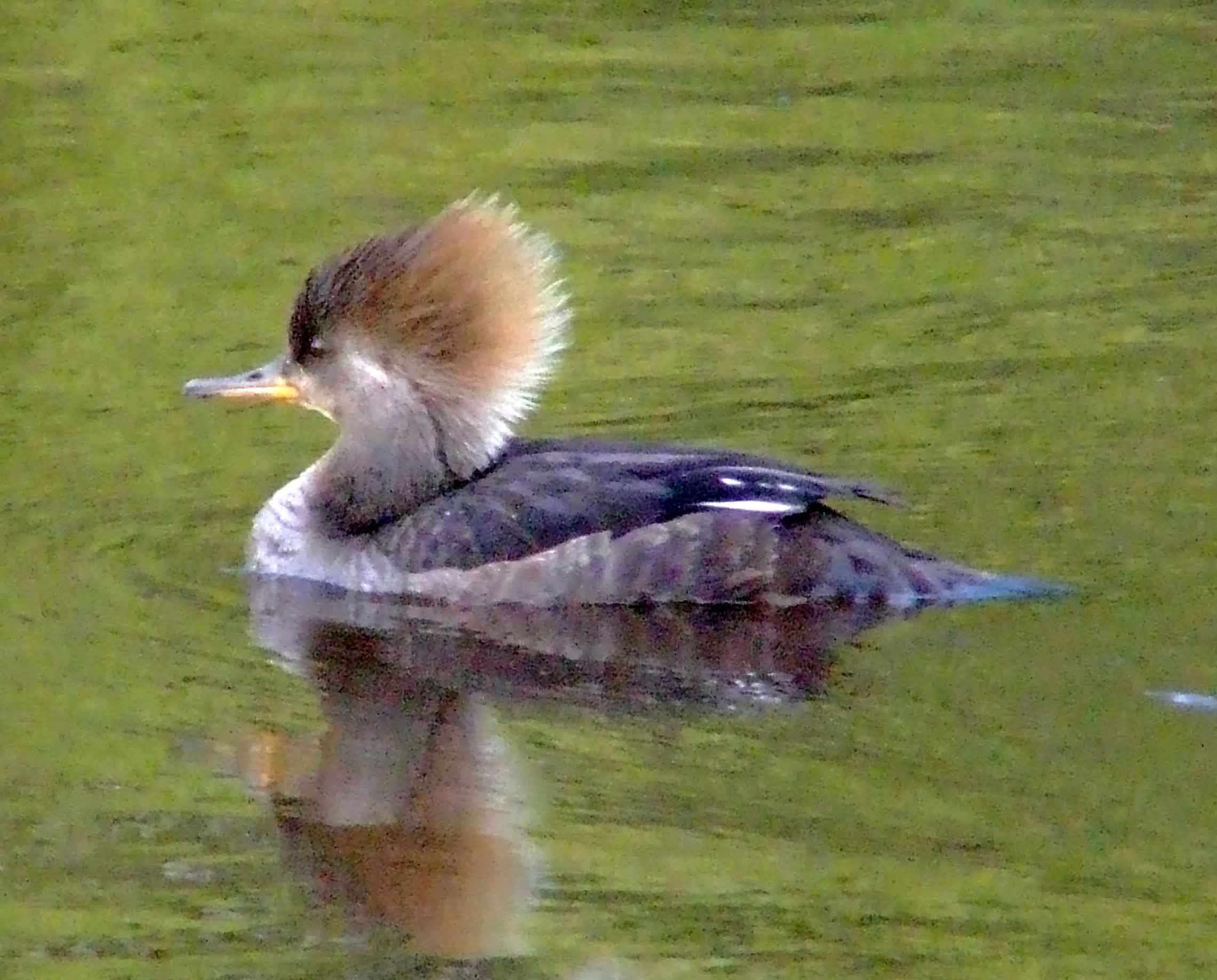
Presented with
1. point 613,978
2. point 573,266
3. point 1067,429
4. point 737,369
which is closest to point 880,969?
point 613,978

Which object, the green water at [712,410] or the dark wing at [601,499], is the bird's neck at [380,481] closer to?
the dark wing at [601,499]

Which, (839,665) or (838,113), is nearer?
(839,665)

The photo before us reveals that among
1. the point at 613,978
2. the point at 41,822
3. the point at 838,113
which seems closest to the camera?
the point at 613,978

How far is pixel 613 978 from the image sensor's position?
588cm

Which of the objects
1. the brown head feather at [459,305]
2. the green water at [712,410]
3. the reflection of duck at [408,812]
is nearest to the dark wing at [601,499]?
the brown head feather at [459,305]

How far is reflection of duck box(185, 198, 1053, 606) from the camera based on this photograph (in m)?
8.44

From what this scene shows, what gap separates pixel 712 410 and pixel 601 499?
165cm

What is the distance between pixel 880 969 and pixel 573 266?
612 centimetres

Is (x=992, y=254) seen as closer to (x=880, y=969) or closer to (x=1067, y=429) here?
(x=1067, y=429)

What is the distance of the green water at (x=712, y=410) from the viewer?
6277mm

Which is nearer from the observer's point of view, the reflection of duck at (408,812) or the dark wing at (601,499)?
the reflection of duck at (408,812)

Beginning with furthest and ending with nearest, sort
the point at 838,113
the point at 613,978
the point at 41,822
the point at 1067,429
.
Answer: the point at 838,113 → the point at 1067,429 → the point at 41,822 → the point at 613,978

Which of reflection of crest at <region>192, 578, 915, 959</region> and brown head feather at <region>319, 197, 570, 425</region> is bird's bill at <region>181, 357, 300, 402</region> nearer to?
brown head feather at <region>319, 197, 570, 425</region>

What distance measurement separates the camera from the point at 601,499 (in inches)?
333
